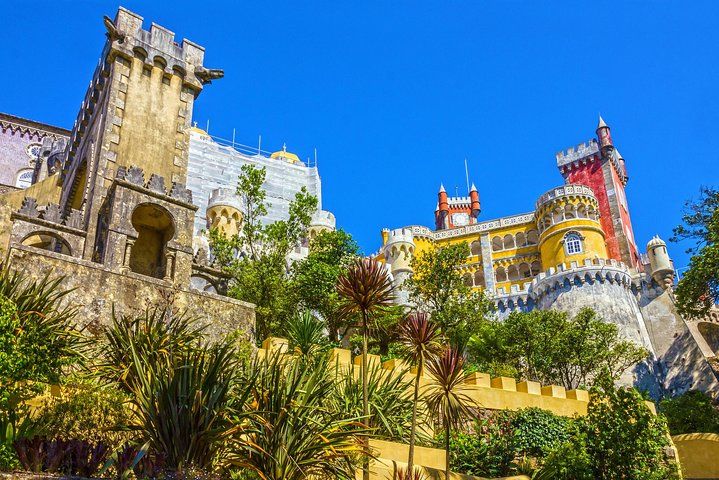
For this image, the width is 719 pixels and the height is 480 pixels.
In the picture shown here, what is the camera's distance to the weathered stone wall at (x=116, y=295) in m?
15.1

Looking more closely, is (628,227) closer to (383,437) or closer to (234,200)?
(234,200)

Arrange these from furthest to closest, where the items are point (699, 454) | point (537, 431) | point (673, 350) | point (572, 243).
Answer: point (572, 243) → point (673, 350) → point (699, 454) → point (537, 431)

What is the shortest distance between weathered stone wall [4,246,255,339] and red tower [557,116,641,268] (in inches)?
1786

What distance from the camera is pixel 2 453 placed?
9.02m

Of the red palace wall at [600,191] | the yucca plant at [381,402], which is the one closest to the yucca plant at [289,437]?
the yucca plant at [381,402]

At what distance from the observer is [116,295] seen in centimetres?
1603

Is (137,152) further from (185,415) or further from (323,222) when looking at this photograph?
(323,222)

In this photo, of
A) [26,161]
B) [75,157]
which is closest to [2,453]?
[75,157]

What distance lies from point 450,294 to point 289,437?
2240 cm

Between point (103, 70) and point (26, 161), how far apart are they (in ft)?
99.8

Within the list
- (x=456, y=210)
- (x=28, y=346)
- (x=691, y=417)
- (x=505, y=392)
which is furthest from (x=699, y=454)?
(x=456, y=210)

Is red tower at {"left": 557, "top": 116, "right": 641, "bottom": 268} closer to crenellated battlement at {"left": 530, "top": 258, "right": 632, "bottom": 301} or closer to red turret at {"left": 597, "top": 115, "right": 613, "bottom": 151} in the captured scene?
red turret at {"left": 597, "top": 115, "right": 613, "bottom": 151}

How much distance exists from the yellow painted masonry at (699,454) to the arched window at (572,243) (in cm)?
3302

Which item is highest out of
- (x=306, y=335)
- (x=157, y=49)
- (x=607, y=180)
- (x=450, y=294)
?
(x=607, y=180)
